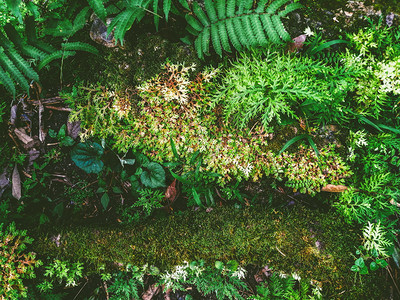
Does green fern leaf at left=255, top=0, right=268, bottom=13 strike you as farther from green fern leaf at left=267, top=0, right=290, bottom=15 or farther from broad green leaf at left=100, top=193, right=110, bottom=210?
broad green leaf at left=100, top=193, right=110, bottom=210

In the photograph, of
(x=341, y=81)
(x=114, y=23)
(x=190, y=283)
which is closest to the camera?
(x=114, y=23)

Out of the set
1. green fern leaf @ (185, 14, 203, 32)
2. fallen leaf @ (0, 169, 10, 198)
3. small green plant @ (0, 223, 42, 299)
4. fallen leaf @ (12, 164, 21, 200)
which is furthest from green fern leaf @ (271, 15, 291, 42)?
fallen leaf @ (0, 169, 10, 198)

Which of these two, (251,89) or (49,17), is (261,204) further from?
(49,17)

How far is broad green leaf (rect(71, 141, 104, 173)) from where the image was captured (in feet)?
10.2

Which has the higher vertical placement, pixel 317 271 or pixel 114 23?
pixel 114 23

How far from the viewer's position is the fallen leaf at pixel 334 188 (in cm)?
289

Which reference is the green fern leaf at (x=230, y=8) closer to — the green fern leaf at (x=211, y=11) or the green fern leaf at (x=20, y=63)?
the green fern leaf at (x=211, y=11)

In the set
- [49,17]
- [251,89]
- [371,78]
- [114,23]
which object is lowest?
[371,78]

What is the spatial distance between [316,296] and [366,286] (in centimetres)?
54

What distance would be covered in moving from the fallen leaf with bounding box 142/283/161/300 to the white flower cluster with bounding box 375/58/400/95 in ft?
12.2

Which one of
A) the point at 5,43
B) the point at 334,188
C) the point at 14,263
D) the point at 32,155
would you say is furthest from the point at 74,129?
the point at 334,188

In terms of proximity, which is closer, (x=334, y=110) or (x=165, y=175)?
(x=334, y=110)

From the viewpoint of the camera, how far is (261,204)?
10.3 ft

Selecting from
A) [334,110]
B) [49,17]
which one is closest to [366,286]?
[334,110]
